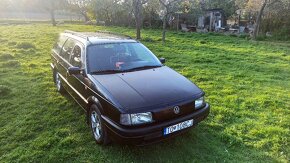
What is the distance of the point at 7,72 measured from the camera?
8305 millimetres

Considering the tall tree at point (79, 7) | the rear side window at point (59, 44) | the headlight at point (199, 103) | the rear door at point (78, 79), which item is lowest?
the headlight at point (199, 103)

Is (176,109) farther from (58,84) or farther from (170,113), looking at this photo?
(58,84)

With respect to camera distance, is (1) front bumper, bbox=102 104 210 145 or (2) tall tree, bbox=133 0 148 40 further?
(2) tall tree, bbox=133 0 148 40

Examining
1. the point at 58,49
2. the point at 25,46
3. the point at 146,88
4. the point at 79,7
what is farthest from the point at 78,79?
the point at 79,7

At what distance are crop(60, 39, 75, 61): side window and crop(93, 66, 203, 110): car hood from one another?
1.53 meters

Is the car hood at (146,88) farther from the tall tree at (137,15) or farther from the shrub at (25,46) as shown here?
the tall tree at (137,15)

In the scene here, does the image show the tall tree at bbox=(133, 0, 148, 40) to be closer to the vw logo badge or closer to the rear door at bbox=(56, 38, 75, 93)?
the rear door at bbox=(56, 38, 75, 93)

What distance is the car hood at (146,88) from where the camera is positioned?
3475 mm

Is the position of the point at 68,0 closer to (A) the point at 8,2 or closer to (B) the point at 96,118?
(A) the point at 8,2

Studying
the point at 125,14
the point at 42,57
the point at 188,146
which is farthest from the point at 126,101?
the point at 125,14

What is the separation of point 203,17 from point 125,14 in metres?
9.95

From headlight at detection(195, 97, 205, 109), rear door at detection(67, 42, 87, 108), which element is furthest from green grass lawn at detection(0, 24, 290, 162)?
headlight at detection(195, 97, 205, 109)

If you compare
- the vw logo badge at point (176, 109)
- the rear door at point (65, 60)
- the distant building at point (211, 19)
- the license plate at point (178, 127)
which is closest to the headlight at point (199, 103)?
the license plate at point (178, 127)

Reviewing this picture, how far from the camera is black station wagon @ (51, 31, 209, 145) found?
132 inches
